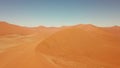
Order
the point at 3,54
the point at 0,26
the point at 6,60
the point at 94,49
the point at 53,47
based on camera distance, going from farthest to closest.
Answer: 1. the point at 0,26
2. the point at 94,49
3. the point at 53,47
4. the point at 3,54
5. the point at 6,60

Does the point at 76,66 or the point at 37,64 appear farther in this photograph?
the point at 76,66

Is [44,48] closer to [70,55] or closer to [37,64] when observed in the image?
[70,55]

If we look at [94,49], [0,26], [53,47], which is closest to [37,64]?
[53,47]

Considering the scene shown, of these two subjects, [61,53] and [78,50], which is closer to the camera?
[61,53]

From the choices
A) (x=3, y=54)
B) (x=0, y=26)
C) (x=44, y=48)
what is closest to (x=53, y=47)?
(x=44, y=48)

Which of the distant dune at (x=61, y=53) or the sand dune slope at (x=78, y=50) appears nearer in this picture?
the distant dune at (x=61, y=53)

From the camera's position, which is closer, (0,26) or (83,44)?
(83,44)

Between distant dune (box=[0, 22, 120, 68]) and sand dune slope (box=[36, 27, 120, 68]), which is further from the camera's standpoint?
sand dune slope (box=[36, 27, 120, 68])

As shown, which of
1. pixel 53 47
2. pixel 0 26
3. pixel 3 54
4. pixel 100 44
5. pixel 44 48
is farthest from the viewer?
pixel 0 26

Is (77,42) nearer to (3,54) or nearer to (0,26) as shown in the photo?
(3,54)

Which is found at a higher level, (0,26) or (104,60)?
(0,26)
